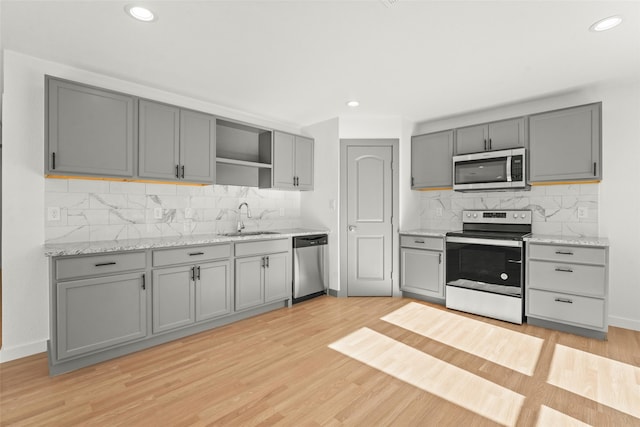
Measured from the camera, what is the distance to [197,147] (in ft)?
11.1

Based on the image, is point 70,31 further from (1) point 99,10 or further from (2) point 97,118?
(2) point 97,118

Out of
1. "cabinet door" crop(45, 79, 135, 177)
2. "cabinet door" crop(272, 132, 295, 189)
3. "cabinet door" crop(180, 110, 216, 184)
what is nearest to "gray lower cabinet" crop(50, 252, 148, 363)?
"cabinet door" crop(45, 79, 135, 177)

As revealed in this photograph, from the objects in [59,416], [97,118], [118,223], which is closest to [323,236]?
[118,223]

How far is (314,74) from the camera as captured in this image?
3.06m

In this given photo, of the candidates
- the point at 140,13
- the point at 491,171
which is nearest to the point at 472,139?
the point at 491,171

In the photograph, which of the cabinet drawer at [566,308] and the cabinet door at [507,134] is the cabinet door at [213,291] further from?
the cabinet door at [507,134]

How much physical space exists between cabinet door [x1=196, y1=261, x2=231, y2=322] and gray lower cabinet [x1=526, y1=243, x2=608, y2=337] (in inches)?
126

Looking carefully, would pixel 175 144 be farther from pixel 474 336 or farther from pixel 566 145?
pixel 566 145

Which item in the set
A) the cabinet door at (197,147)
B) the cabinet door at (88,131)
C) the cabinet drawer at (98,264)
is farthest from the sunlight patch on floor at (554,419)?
the cabinet door at (88,131)

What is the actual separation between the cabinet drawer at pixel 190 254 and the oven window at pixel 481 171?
9.87 ft

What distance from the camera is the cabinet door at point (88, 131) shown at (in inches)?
99.8

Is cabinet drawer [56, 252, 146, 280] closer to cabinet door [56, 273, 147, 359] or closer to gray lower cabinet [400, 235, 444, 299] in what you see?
cabinet door [56, 273, 147, 359]

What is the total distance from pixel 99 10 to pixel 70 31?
1.50 feet

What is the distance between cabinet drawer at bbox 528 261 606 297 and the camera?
295 cm
